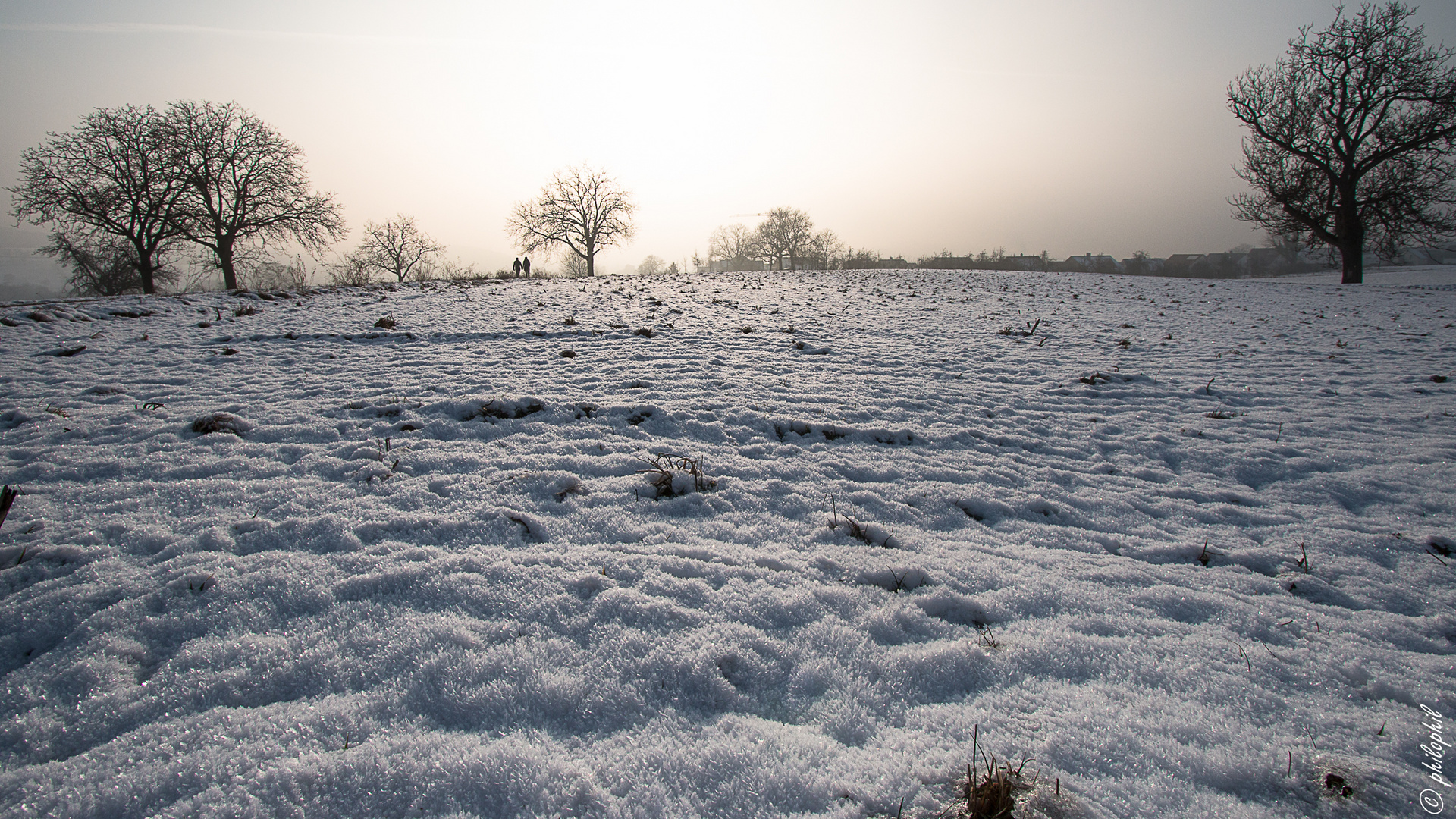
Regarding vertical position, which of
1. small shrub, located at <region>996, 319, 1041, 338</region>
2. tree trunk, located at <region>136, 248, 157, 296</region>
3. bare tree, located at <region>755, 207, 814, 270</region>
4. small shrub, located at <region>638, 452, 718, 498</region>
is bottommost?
small shrub, located at <region>638, 452, 718, 498</region>

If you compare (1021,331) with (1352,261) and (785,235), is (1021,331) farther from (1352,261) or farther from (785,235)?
(785,235)

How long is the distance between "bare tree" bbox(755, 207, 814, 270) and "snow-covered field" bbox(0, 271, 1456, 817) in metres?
59.5

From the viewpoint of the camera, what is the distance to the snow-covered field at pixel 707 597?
117 centimetres

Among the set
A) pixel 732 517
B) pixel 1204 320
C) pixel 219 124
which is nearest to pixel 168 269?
pixel 219 124

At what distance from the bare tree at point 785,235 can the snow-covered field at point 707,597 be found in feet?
195

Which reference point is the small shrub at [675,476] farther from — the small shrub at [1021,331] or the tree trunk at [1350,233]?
the tree trunk at [1350,233]

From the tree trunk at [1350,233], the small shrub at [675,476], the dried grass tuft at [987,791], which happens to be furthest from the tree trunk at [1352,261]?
the dried grass tuft at [987,791]

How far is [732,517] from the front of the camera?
2.43 m

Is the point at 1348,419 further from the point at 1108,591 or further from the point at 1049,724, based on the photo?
the point at 1049,724

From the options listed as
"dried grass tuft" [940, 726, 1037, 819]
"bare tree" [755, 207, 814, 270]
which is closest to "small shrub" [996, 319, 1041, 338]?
"dried grass tuft" [940, 726, 1037, 819]

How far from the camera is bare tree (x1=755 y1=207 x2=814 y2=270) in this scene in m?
60.9

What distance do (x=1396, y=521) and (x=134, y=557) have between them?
5529 millimetres

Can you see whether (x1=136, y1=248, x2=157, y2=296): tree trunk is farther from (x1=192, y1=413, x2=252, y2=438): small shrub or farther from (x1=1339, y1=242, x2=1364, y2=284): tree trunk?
(x1=1339, y1=242, x2=1364, y2=284): tree trunk

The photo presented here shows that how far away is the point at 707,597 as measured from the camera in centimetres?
182
